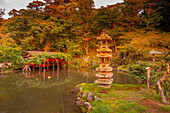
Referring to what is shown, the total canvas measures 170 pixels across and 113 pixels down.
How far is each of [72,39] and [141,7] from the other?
13603mm

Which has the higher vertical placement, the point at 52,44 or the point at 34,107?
the point at 52,44

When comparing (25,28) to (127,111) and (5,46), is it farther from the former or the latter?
(127,111)

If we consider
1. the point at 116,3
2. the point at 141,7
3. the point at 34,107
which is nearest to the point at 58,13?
the point at 116,3

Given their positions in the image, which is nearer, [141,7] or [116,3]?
[141,7]

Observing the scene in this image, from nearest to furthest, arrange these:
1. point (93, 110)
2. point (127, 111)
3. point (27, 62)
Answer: point (127, 111) → point (93, 110) → point (27, 62)

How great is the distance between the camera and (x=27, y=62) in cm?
1481

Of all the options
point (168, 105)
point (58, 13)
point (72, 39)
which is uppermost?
point (58, 13)

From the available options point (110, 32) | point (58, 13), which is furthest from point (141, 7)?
point (58, 13)

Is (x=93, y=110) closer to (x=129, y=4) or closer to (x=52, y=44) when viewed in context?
(x=129, y=4)

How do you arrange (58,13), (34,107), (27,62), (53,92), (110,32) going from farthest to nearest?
(58,13) → (110,32) → (27,62) → (53,92) → (34,107)

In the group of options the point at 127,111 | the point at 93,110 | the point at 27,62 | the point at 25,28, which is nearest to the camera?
the point at 127,111

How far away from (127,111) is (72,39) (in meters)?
21.1

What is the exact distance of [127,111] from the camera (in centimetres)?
366

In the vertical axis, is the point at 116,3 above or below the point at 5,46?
above
